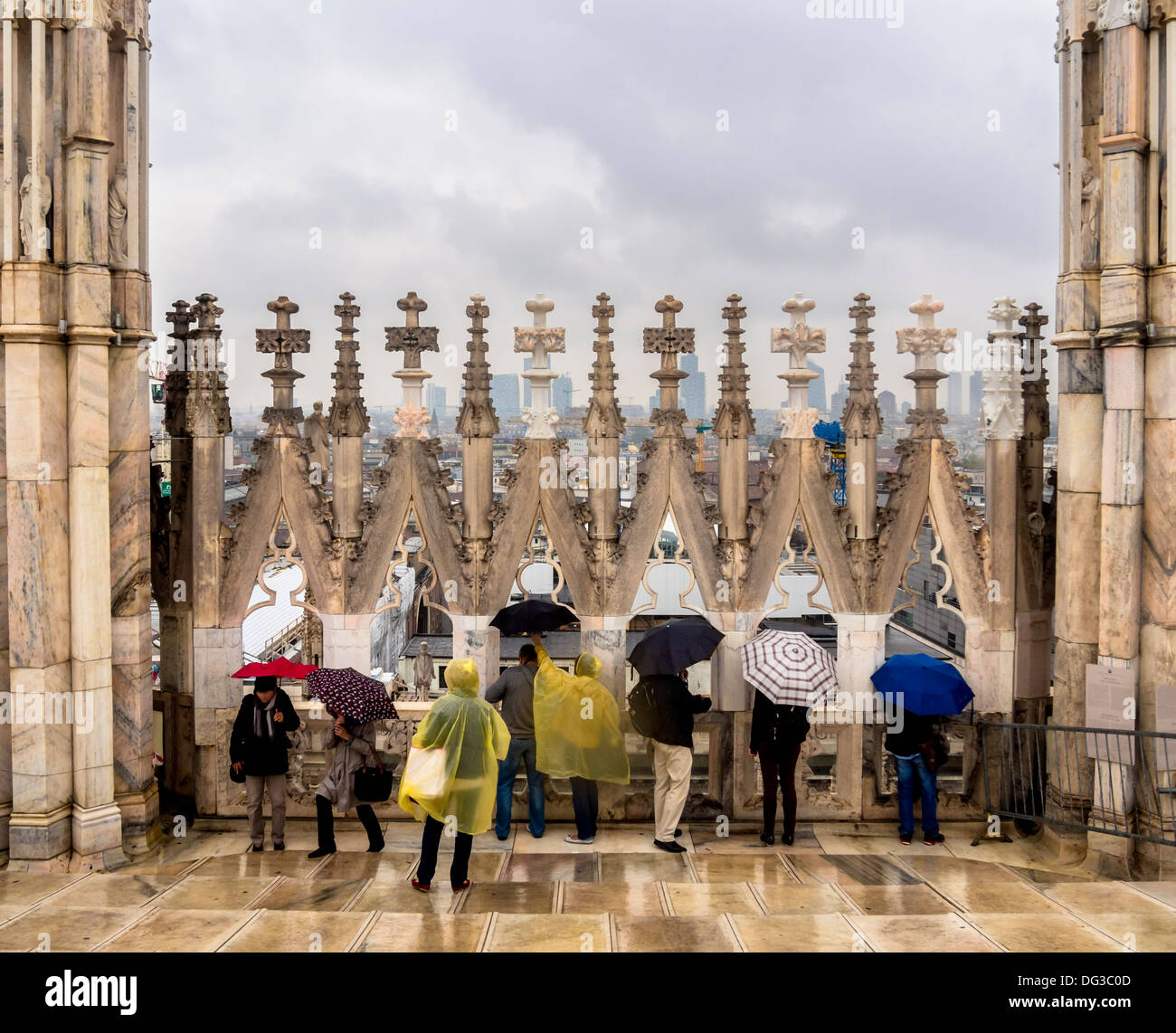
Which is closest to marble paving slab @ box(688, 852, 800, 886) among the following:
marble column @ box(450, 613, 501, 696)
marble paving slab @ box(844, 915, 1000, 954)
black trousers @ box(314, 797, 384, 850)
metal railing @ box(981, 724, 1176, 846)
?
marble paving slab @ box(844, 915, 1000, 954)

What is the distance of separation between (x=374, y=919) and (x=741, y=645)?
4398 mm

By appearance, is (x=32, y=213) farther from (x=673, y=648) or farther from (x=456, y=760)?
(x=673, y=648)

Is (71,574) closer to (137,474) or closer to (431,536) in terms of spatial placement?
(137,474)

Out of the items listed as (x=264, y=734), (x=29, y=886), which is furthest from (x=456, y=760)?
(x=29, y=886)

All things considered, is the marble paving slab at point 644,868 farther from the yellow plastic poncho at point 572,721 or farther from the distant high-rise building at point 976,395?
the distant high-rise building at point 976,395

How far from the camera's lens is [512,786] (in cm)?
→ 911

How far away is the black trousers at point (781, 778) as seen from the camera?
885cm

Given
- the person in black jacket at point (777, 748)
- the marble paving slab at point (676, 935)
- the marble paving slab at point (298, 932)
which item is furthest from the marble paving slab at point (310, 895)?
the person in black jacket at point (777, 748)

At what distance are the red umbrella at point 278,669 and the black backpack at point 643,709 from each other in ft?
9.29

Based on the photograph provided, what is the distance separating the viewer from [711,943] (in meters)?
6.14

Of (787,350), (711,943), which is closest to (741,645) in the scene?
(787,350)

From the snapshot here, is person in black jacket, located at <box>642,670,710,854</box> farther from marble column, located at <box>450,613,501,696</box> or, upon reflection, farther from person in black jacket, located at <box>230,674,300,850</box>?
person in black jacket, located at <box>230,674,300,850</box>
